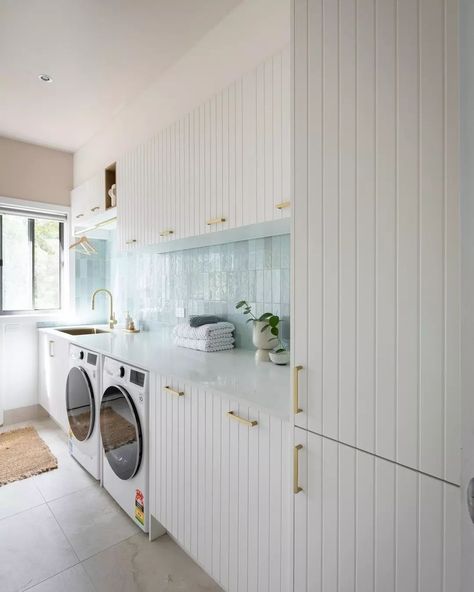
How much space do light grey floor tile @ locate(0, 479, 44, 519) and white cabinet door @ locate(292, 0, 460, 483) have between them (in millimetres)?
1947

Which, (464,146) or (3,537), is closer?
(464,146)

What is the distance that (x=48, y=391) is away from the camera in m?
3.08

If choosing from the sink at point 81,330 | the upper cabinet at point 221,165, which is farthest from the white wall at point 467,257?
the sink at point 81,330

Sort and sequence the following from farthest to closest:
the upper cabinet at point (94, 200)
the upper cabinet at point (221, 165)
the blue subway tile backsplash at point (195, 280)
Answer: the upper cabinet at point (94, 200), the blue subway tile backsplash at point (195, 280), the upper cabinet at point (221, 165)

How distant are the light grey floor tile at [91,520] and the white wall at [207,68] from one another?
2.36m

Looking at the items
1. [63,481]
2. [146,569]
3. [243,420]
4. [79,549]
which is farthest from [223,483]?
[63,481]

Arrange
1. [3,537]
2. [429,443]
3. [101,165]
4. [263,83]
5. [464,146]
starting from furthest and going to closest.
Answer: [101,165], [3,537], [263,83], [429,443], [464,146]

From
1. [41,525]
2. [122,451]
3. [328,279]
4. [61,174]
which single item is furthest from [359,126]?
[61,174]

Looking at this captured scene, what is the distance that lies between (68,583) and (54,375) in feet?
5.83

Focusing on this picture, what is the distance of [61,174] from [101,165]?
767 millimetres

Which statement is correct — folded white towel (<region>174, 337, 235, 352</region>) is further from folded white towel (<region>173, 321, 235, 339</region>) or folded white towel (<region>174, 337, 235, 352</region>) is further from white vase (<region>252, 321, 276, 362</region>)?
white vase (<region>252, 321, 276, 362</region>)

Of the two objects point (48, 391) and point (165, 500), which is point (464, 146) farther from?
point (48, 391)

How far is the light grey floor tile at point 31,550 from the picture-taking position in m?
1.50

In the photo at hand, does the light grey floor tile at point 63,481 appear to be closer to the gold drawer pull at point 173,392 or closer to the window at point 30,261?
the gold drawer pull at point 173,392
